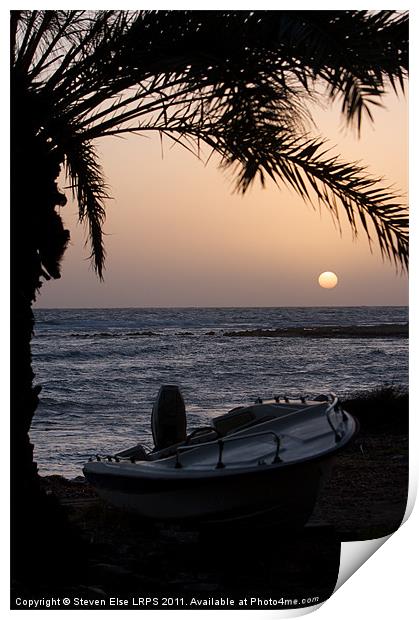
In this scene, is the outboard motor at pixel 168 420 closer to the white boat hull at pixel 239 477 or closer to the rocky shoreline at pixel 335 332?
the white boat hull at pixel 239 477

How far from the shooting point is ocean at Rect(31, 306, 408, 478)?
6.66 meters

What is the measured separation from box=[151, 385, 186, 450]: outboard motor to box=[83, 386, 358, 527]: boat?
585 millimetres

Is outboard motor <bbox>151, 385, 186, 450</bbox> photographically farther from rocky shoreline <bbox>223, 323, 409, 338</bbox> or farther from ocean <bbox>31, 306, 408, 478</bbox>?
rocky shoreline <bbox>223, 323, 409, 338</bbox>

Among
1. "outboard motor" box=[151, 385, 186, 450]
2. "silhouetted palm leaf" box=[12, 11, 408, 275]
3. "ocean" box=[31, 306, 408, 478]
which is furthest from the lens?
"outboard motor" box=[151, 385, 186, 450]

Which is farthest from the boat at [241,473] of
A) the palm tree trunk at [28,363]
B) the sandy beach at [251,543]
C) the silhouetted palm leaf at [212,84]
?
the silhouetted palm leaf at [212,84]

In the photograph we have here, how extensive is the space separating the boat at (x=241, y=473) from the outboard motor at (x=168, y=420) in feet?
1.92

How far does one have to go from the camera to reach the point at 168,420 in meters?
6.95

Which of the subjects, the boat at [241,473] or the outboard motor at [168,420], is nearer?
the boat at [241,473]

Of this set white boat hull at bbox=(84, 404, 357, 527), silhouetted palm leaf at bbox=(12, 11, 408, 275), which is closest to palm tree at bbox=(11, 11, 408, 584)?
silhouetted palm leaf at bbox=(12, 11, 408, 275)

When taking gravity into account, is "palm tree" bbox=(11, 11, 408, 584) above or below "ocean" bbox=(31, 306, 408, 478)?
above

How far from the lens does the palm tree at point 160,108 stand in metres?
5.52

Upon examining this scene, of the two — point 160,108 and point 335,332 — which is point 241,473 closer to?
point 160,108

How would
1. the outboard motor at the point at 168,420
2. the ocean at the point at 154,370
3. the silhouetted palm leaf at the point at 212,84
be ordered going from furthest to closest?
the outboard motor at the point at 168,420, the ocean at the point at 154,370, the silhouetted palm leaf at the point at 212,84
